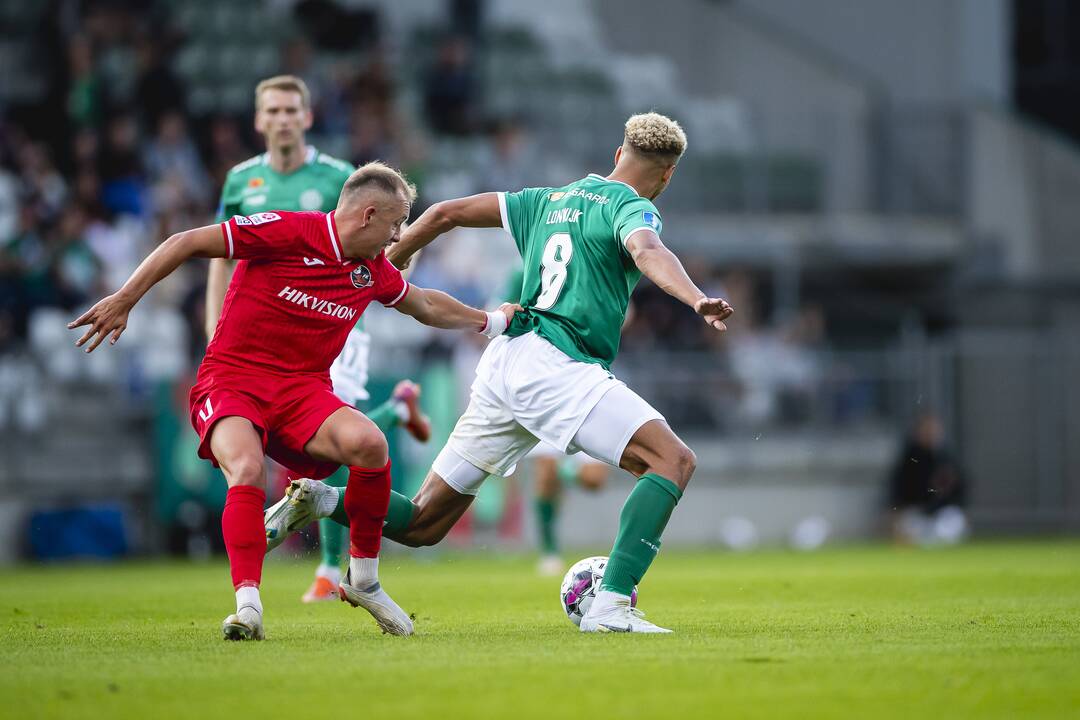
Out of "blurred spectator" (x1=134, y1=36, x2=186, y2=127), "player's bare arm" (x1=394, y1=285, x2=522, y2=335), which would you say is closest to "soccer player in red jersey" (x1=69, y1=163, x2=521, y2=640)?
"player's bare arm" (x1=394, y1=285, x2=522, y2=335)

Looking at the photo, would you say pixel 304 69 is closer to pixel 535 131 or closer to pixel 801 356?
pixel 535 131

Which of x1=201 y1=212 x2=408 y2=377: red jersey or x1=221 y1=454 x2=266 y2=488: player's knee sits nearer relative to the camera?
x1=221 y1=454 x2=266 y2=488: player's knee

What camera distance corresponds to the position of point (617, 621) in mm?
6684

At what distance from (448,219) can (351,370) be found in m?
1.95

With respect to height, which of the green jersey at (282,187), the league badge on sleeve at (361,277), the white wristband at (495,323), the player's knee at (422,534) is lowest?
the player's knee at (422,534)

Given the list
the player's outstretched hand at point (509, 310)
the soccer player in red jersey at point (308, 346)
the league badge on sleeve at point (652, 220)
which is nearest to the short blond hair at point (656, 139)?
the league badge on sleeve at point (652, 220)

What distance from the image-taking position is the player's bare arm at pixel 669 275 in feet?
20.1

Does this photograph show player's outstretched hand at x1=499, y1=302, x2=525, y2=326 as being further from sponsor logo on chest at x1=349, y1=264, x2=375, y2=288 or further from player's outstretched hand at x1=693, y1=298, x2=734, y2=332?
player's outstretched hand at x1=693, y1=298, x2=734, y2=332

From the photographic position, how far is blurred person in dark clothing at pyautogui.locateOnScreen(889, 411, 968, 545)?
19.8 m

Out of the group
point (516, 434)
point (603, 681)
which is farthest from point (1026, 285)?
point (603, 681)

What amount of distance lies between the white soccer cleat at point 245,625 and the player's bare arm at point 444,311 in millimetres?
1540

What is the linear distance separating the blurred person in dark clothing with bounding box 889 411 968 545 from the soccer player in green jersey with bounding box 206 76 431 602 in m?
11.7

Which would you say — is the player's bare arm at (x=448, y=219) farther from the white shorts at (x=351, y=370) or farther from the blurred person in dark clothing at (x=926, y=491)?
the blurred person in dark clothing at (x=926, y=491)

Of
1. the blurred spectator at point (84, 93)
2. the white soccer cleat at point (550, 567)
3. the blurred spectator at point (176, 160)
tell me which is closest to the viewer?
the white soccer cleat at point (550, 567)
